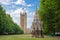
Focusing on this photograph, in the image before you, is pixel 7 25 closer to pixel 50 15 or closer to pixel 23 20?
pixel 23 20

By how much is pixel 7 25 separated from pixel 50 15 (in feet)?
7.75

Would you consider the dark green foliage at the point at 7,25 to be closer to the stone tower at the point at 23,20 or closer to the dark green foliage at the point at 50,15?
the stone tower at the point at 23,20

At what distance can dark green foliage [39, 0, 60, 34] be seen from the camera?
47.7 feet

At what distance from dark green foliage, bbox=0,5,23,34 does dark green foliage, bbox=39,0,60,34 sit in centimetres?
137

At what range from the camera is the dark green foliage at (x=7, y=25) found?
546 inches

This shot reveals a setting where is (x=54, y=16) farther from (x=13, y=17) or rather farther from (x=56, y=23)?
(x=13, y=17)

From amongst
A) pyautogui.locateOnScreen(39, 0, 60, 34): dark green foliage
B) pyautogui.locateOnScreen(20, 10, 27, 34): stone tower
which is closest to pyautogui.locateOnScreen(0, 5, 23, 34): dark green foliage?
pyautogui.locateOnScreen(20, 10, 27, 34): stone tower

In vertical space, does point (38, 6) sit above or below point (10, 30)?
above

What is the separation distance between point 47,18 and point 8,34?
2.58 metres

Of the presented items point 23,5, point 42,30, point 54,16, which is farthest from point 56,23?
point 23,5

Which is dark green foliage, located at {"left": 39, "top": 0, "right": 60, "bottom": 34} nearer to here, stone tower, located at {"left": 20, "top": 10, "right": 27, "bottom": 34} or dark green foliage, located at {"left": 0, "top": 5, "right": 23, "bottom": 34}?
stone tower, located at {"left": 20, "top": 10, "right": 27, "bottom": 34}

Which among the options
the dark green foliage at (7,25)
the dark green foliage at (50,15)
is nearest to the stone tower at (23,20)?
the dark green foliage at (7,25)

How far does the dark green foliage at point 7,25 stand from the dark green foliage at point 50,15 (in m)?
1.37

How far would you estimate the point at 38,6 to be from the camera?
1370 cm
